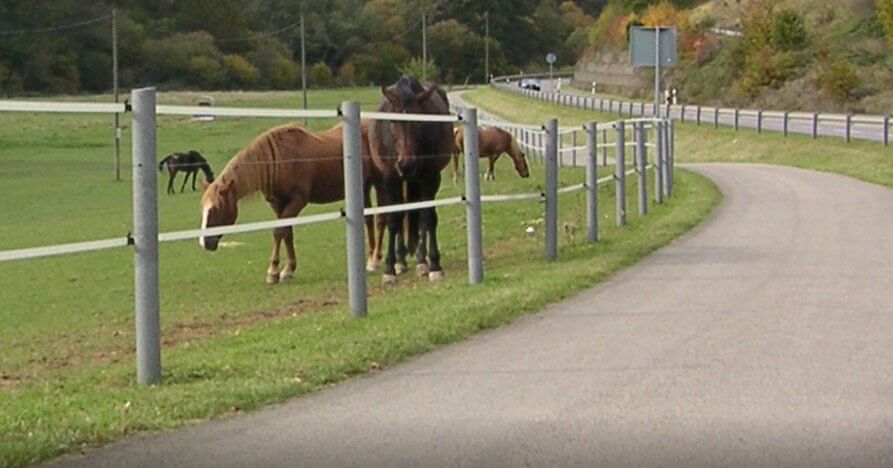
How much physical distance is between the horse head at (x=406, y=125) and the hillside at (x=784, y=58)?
147 ft

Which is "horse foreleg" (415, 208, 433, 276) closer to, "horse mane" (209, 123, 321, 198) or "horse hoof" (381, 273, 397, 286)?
"horse hoof" (381, 273, 397, 286)

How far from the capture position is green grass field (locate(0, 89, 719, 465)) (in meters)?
7.41

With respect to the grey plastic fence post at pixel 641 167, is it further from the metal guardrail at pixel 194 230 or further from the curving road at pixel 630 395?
the curving road at pixel 630 395

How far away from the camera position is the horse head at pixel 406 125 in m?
14.5

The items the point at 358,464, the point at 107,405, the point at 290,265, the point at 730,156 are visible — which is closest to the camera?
the point at 358,464

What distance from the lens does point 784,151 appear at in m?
43.0

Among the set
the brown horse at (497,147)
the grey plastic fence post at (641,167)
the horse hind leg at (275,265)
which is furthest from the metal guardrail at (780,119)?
the horse hind leg at (275,265)

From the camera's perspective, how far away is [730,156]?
1848 inches

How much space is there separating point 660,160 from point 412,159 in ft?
30.5

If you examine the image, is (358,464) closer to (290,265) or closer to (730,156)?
(290,265)

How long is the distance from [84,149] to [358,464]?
104 ft

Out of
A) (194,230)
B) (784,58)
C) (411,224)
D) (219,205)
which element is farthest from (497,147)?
(784,58)

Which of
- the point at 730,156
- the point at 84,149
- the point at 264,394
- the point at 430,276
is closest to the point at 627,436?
the point at 264,394

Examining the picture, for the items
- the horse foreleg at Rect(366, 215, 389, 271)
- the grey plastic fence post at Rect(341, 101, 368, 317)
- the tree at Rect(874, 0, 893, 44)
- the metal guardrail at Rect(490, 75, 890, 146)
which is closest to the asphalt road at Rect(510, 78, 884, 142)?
the metal guardrail at Rect(490, 75, 890, 146)
